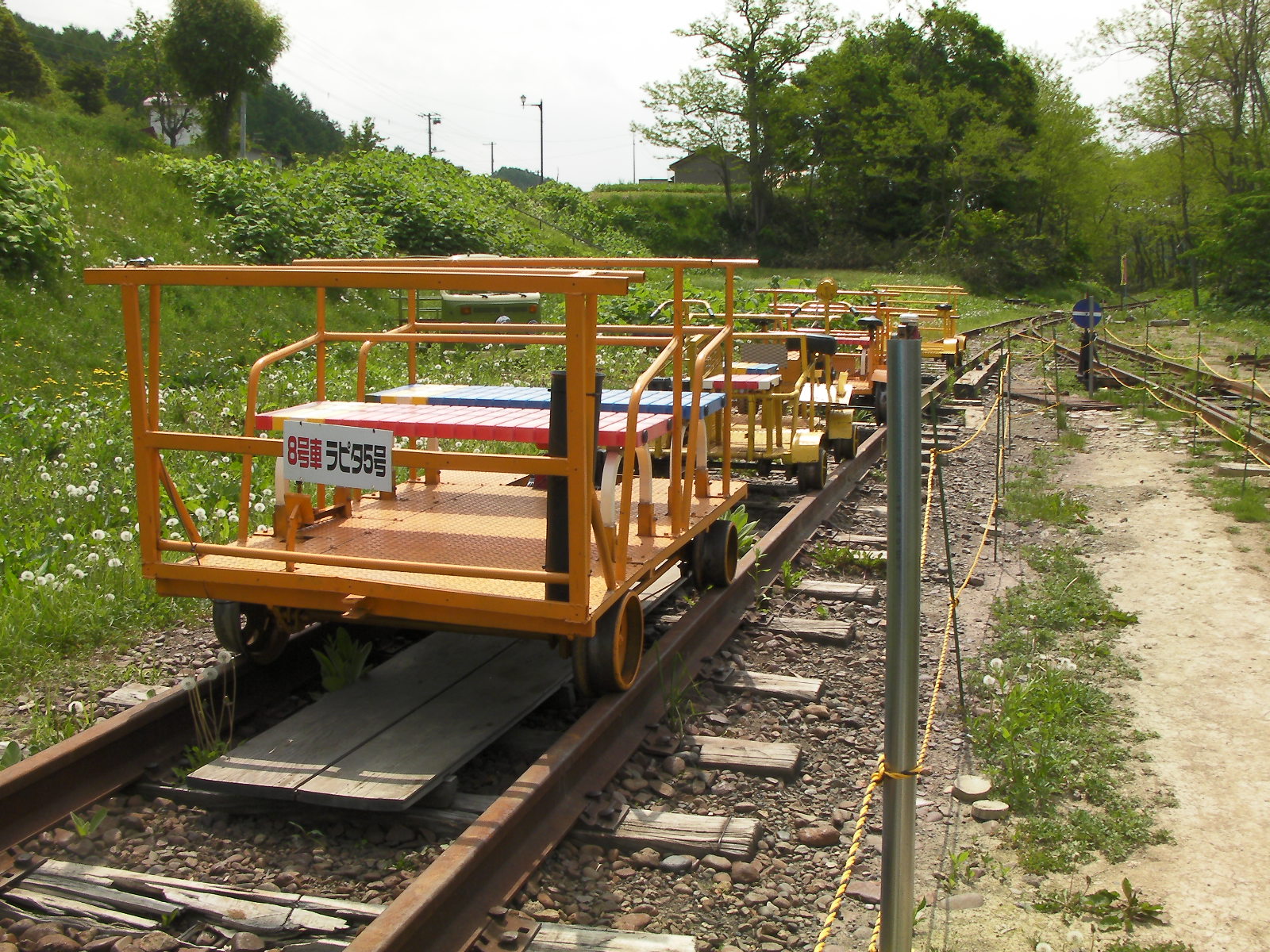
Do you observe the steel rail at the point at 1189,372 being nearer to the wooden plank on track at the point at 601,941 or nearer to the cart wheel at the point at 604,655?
the cart wheel at the point at 604,655

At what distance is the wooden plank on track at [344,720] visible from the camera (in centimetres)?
369

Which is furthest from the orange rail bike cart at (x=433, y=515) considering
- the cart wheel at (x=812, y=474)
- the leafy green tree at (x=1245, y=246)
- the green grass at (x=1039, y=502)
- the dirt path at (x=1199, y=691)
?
the leafy green tree at (x=1245, y=246)

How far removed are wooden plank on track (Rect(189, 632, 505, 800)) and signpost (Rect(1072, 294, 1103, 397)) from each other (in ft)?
45.5

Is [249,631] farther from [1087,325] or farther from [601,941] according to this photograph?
[1087,325]

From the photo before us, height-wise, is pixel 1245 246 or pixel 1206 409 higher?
pixel 1245 246

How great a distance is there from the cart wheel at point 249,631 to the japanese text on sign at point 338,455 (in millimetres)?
758

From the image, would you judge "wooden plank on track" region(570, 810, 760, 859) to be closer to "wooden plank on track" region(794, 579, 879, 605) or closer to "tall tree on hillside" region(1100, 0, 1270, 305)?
"wooden plank on track" region(794, 579, 879, 605)

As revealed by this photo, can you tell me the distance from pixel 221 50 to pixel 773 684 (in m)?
31.4

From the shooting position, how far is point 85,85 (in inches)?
2793

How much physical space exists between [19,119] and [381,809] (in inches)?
861

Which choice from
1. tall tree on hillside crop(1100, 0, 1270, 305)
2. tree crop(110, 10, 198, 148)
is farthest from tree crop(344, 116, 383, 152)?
tall tree on hillside crop(1100, 0, 1270, 305)

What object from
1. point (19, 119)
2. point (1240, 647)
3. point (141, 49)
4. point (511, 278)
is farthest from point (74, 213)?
point (141, 49)

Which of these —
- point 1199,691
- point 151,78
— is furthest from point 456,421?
point 151,78

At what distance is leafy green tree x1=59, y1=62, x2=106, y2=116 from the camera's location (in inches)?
2697
